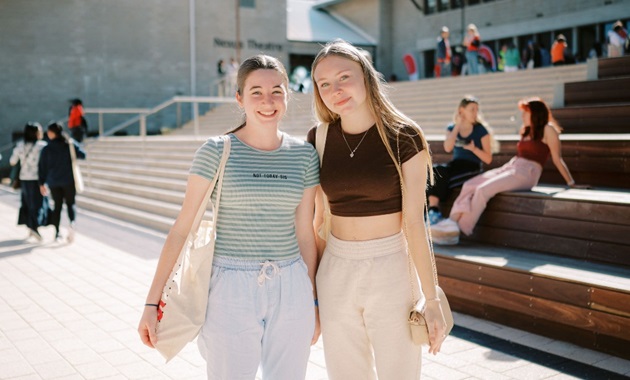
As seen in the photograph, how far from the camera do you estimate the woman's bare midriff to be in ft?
8.40

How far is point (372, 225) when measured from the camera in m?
2.56

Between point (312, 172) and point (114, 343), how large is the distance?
9.95 feet

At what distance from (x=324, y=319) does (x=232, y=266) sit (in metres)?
0.49

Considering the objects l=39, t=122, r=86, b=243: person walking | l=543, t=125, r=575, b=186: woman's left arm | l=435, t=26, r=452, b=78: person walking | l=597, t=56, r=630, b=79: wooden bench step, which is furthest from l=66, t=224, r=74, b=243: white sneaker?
l=435, t=26, r=452, b=78: person walking

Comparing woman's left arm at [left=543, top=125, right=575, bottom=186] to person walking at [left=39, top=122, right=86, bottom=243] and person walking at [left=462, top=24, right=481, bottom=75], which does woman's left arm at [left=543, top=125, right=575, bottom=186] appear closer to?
person walking at [left=39, top=122, right=86, bottom=243]

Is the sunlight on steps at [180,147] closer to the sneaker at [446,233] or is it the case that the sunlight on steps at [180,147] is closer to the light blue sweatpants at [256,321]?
the sneaker at [446,233]

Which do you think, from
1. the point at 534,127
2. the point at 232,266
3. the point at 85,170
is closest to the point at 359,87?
the point at 232,266

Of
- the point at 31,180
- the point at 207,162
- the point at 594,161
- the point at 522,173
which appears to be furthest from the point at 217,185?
the point at 31,180

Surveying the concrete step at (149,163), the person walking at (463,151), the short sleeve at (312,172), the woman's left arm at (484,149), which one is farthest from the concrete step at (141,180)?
the short sleeve at (312,172)

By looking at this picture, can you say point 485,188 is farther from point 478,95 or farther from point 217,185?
point 478,95

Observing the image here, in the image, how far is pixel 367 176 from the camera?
2.53 metres

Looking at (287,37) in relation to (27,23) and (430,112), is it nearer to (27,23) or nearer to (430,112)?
(27,23)

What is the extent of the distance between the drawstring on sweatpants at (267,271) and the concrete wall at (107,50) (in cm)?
2399

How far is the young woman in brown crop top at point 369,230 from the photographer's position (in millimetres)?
2488
